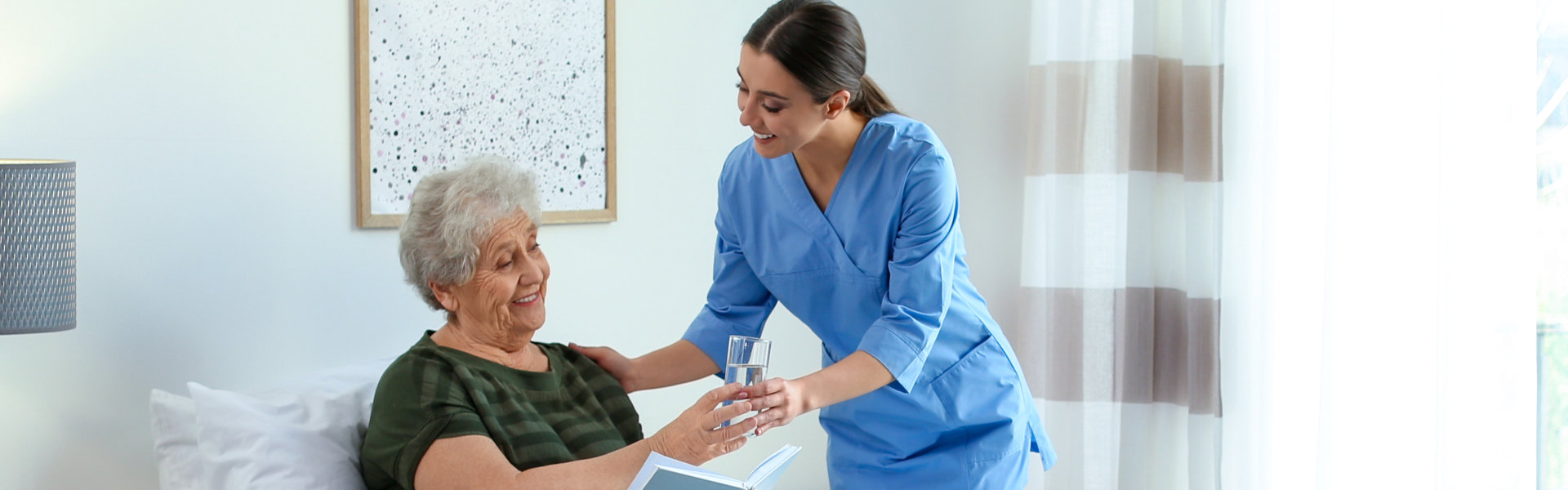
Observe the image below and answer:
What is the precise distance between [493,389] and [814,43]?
26.1 inches

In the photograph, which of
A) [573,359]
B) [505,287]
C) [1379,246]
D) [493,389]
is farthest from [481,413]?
[1379,246]

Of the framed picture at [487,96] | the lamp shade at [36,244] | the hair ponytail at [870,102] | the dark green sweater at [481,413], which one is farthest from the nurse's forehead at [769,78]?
the lamp shade at [36,244]

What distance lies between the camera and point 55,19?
1580mm

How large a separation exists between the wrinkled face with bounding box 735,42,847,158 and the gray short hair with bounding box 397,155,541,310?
1.32 feet

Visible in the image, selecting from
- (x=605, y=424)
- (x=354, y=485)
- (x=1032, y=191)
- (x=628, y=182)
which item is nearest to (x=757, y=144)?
(x=605, y=424)

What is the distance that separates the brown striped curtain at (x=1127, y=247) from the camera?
102 inches

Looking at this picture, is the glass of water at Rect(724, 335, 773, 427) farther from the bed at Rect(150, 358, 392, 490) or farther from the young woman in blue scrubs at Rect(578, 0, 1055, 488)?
the bed at Rect(150, 358, 392, 490)

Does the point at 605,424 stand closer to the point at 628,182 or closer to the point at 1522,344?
the point at 628,182

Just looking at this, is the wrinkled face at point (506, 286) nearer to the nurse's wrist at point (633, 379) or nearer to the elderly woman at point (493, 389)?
the elderly woman at point (493, 389)

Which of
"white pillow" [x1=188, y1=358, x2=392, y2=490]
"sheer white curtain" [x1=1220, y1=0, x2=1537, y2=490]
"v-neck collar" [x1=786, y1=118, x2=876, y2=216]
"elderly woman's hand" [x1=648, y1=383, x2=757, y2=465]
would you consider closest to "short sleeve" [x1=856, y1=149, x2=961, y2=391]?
"v-neck collar" [x1=786, y1=118, x2=876, y2=216]

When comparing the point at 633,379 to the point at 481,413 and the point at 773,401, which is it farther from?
the point at 773,401

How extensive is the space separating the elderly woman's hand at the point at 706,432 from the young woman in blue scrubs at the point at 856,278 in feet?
0.30

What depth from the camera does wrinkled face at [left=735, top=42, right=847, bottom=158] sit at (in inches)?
60.6

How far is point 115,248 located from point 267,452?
0.39 metres
